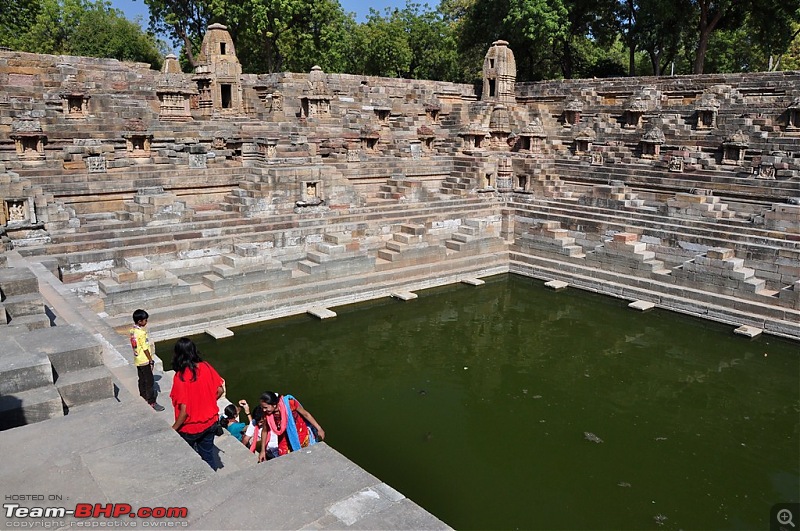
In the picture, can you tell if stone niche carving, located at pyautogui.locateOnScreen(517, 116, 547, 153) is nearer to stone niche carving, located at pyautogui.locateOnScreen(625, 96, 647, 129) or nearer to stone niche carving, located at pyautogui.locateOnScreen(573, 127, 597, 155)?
stone niche carving, located at pyautogui.locateOnScreen(573, 127, 597, 155)

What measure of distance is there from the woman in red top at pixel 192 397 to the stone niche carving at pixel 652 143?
63.1 feet

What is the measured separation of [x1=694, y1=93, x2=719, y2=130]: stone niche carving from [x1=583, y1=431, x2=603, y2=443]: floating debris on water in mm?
16784

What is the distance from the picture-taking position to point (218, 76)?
22.2 meters

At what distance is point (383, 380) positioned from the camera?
10008mm

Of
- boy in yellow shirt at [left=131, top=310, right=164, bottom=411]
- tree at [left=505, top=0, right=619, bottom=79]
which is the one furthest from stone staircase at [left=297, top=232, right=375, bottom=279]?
tree at [left=505, top=0, right=619, bottom=79]

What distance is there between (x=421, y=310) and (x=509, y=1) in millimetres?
23378

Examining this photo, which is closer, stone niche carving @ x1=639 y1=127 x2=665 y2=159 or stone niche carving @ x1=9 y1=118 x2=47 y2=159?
stone niche carving @ x1=9 y1=118 x2=47 y2=159

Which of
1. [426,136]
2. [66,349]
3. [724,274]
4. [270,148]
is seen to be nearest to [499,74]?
[426,136]

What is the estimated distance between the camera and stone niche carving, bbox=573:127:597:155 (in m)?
23.1

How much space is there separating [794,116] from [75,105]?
863 inches

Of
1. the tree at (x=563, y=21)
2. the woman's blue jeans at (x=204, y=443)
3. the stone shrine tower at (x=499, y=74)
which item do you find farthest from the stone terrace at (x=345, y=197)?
the tree at (x=563, y=21)

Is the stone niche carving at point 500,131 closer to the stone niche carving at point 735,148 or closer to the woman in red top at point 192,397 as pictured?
the stone niche carving at point 735,148

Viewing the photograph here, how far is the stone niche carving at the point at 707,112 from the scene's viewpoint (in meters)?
21.2

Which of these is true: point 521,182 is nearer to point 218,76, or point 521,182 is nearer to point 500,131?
point 500,131
